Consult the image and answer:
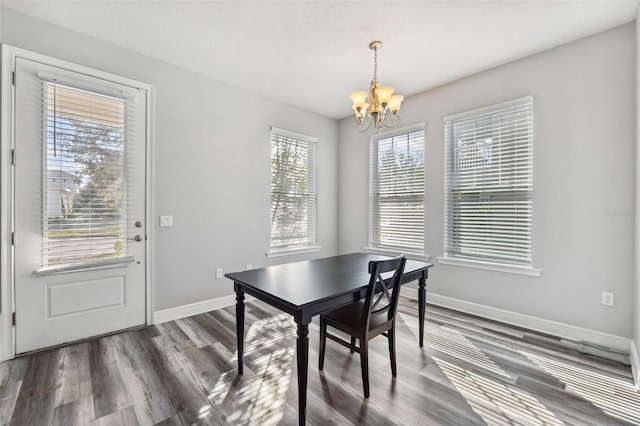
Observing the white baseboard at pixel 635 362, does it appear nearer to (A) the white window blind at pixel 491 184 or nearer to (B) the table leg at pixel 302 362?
(A) the white window blind at pixel 491 184

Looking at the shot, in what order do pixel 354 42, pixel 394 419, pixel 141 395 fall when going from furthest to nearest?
pixel 354 42 → pixel 141 395 → pixel 394 419

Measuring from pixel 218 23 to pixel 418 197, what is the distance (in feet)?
9.60

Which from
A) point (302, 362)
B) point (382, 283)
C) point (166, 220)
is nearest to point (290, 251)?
point (166, 220)

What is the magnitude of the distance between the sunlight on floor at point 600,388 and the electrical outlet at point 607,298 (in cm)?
71

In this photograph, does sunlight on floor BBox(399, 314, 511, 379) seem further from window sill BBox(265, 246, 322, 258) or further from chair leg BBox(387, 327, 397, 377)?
window sill BBox(265, 246, 322, 258)

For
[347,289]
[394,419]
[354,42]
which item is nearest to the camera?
[394,419]

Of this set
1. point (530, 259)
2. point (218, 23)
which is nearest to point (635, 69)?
point (530, 259)

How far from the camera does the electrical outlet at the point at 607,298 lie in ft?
8.10

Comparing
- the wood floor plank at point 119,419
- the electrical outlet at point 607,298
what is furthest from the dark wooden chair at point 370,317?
the electrical outlet at point 607,298

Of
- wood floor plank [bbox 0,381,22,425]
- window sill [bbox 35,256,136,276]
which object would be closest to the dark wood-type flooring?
wood floor plank [bbox 0,381,22,425]

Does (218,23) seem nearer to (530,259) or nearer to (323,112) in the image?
(323,112)

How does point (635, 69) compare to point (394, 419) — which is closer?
point (394, 419)

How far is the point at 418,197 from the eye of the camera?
12.5 ft

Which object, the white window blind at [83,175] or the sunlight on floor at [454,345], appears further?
the white window blind at [83,175]
